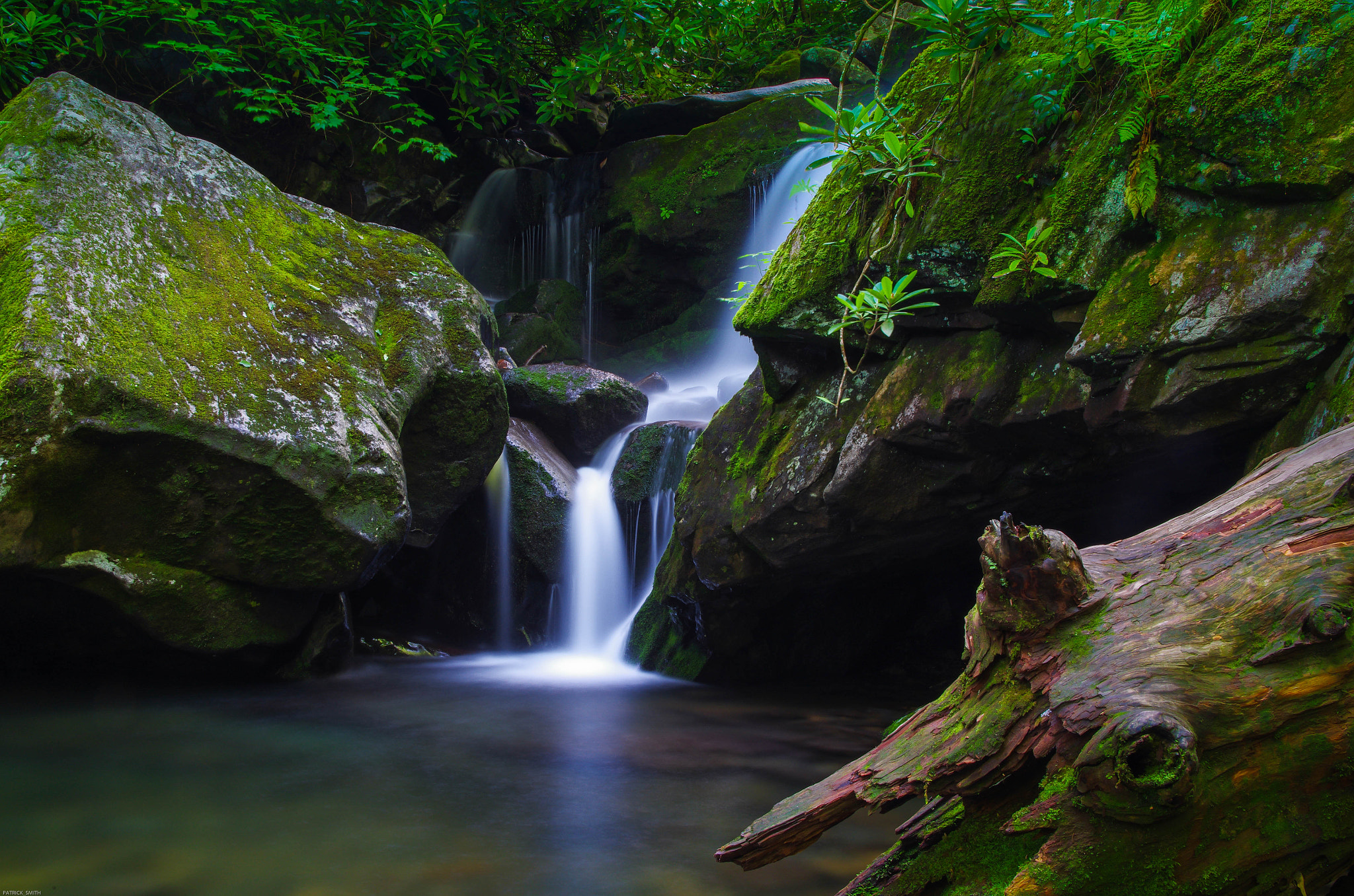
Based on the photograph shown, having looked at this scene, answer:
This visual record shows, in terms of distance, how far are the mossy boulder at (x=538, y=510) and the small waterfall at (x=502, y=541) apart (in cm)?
6

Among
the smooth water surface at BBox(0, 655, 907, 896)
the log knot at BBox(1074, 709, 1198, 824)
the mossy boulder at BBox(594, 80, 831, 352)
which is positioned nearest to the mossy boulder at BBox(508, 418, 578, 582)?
the smooth water surface at BBox(0, 655, 907, 896)

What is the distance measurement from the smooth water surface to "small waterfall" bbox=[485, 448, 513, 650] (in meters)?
2.04

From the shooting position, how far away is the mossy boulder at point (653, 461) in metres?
8.33

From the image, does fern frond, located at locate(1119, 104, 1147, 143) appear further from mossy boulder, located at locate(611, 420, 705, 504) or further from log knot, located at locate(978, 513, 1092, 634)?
mossy boulder, located at locate(611, 420, 705, 504)

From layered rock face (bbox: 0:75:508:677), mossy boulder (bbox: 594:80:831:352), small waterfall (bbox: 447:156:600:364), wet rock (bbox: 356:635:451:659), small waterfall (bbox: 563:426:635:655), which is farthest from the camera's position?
small waterfall (bbox: 447:156:600:364)

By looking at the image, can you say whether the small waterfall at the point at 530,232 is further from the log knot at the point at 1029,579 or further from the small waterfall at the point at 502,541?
the log knot at the point at 1029,579

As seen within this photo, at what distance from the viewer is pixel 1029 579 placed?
6.82ft

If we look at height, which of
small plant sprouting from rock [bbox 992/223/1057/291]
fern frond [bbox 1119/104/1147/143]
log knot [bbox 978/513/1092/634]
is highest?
fern frond [bbox 1119/104/1147/143]

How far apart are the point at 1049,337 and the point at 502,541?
19.4ft

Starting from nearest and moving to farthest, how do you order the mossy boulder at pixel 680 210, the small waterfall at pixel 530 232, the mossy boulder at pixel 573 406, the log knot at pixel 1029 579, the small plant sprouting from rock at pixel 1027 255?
the log knot at pixel 1029 579 → the small plant sprouting from rock at pixel 1027 255 → the mossy boulder at pixel 573 406 → the mossy boulder at pixel 680 210 → the small waterfall at pixel 530 232

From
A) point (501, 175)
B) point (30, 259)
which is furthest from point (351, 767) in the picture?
point (501, 175)

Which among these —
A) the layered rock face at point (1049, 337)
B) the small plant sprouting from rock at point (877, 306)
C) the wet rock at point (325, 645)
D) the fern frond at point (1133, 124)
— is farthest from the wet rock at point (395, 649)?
the fern frond at point (1133, 124)

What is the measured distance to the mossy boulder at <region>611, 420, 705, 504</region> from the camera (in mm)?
8328

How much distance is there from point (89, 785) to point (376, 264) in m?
4.46
